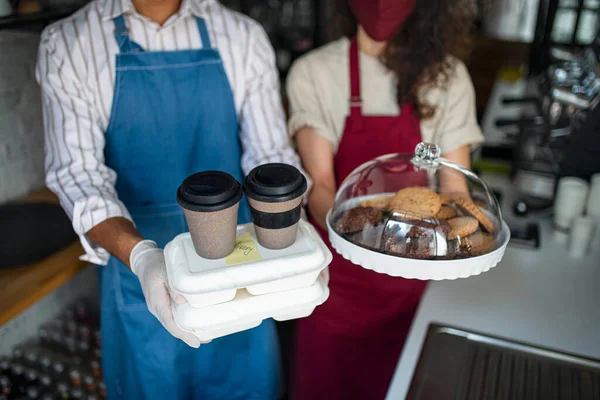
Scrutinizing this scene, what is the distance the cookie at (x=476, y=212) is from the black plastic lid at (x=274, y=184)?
0.44m

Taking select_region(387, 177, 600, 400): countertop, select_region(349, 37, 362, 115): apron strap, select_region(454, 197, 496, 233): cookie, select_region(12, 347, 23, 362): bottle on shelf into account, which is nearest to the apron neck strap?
select_region(349, 37, 362, 115): apron strap

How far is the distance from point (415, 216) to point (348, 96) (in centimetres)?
66

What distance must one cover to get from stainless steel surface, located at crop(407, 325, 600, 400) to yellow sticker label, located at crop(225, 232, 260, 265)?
0.50m

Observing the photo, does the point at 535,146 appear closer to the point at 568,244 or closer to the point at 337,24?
the point at 568,244

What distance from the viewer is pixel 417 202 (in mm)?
1114

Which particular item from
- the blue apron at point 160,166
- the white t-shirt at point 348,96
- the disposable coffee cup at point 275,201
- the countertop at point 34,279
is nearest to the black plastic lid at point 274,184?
the disposable coffee cup at point 275,201

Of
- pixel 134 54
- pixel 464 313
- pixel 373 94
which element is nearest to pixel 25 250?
pixel 134 54

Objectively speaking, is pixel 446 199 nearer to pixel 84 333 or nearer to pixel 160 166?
pixel 160 166

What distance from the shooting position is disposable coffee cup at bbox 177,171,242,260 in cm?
80

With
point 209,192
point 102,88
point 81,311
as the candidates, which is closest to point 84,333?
point 81,311

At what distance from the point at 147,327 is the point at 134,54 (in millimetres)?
690

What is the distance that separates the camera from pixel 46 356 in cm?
187

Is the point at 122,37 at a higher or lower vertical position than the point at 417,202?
higher

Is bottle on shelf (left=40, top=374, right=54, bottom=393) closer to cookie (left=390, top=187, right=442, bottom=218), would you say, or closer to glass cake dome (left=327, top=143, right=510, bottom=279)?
glass cake dome (left=327, top=143, right=510, bottom=279)
